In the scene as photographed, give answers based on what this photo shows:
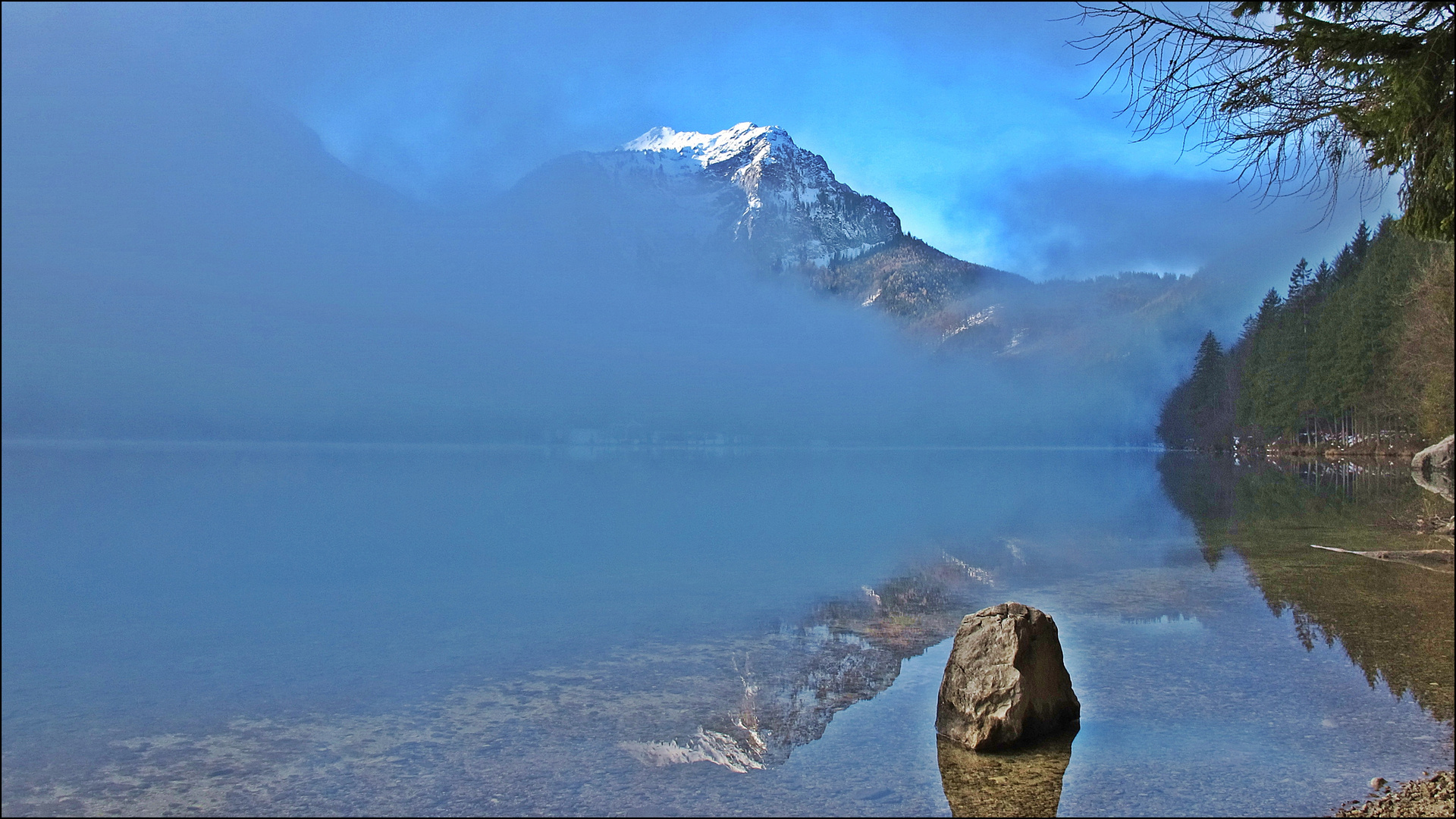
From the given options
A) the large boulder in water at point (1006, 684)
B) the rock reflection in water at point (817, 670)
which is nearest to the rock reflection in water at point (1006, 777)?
the large boulder in water at point (1006, 684)

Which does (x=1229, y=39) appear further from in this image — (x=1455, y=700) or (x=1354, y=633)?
(x=1354, y=633)

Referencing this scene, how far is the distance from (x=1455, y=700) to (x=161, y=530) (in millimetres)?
35112

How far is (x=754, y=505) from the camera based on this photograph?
4091cm

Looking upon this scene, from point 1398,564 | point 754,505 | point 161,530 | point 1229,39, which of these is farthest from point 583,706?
point 754,505

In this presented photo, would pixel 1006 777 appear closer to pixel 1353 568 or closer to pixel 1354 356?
pixel 1353 568

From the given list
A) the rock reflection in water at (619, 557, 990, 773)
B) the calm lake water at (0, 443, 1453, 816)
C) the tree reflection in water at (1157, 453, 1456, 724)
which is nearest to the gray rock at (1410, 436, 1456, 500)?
the tree reflection in water at (1157, 453, 1456, 724)

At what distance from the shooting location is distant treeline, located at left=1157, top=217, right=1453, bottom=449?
129ft

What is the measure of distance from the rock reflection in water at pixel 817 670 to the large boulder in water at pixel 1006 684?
1444mm

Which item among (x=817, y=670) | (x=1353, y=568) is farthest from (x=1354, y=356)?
(x=817, y=670)

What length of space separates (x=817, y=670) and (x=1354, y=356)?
65271 millimetres

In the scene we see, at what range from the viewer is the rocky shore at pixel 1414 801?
21.0 ft

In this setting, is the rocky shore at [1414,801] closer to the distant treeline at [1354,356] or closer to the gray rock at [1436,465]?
the distant treeline at [1354,356]

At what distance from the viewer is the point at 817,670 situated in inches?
451

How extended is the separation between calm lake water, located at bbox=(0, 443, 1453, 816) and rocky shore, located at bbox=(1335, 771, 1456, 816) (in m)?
0.22
